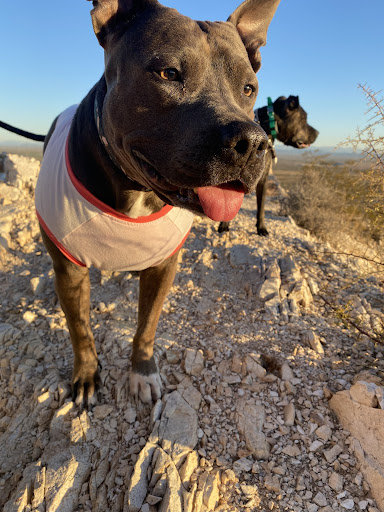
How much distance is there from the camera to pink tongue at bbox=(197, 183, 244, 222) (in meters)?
1.73

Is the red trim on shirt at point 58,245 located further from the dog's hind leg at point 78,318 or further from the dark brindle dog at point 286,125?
the dark brindle dog at point 286,125

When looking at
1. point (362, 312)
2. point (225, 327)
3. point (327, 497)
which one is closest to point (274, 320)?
point (225, 327)

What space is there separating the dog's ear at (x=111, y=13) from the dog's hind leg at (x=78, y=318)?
125cm

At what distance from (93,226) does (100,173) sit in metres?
0.31

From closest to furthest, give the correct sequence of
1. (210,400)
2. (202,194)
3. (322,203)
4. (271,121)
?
(202,194), (210,400), (271,121), (322,203)

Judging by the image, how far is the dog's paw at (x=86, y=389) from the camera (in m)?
2.64

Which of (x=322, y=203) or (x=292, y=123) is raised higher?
(x=292, y=123)

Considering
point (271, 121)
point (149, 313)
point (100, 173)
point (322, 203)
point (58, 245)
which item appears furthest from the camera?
point (322, 203)

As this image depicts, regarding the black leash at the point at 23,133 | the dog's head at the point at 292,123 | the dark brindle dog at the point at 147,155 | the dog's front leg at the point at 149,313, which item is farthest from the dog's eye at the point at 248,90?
the dog's head at the point at 292,123

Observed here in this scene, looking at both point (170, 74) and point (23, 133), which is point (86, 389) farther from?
point (23, 133)

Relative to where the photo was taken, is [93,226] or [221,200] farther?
[93,226]

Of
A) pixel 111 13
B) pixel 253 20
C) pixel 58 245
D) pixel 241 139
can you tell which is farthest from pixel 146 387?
pixel 253 20

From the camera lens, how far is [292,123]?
242 inches

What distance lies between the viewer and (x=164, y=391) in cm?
269
